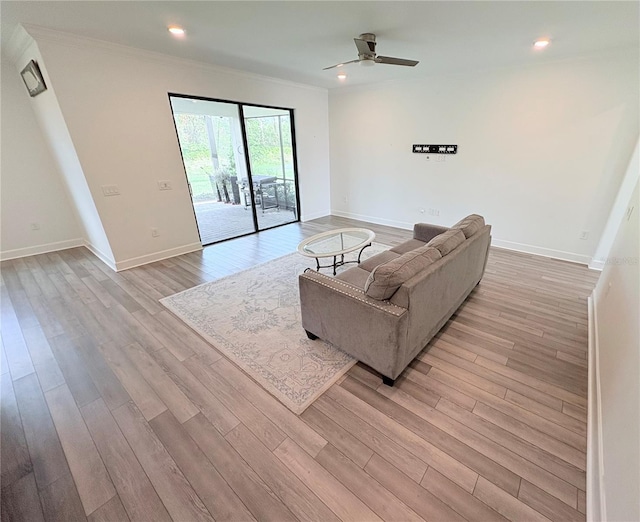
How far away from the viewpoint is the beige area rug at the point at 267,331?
1920 millimetres

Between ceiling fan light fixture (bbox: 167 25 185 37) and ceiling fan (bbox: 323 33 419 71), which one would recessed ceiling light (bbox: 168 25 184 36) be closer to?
ceiling fan light fixture (bbox: 167 25 185 37)

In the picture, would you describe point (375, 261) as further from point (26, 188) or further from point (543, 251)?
point (26, 188)

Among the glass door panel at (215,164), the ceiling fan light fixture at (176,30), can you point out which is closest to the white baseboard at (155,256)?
the glass door panel at (215,164)

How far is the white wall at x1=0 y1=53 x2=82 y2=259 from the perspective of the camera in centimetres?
376

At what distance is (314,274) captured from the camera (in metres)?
2.07

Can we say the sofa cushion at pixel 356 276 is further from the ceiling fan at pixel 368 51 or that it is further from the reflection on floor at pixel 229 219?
the reflection on floor at pixel 229 219

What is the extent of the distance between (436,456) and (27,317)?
12.5ft

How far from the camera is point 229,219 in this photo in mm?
5766

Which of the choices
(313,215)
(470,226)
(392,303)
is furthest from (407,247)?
(313,215)

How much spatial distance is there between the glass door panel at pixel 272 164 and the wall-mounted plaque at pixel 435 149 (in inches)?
95.0

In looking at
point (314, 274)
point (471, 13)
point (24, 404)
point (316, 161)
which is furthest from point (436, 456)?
point (316, 161)

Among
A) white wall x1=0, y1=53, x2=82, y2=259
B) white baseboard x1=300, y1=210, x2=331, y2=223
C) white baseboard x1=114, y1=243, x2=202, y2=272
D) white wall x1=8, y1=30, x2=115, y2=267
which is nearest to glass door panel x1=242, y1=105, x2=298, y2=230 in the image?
white baseboard x1=300, y1=210, x2=331, y2=223

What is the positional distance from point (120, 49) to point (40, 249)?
3416 millimetres

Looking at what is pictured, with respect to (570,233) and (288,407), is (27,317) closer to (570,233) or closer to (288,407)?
(288,407)
